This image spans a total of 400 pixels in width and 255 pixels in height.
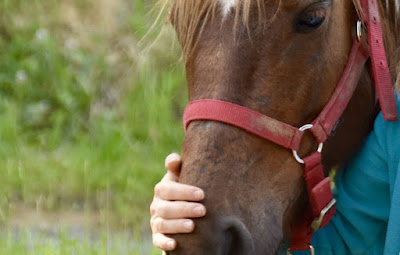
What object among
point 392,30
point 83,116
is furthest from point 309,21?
point 83,116

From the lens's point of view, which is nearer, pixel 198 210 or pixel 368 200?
pixel 198 210

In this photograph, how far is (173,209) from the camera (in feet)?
7.07

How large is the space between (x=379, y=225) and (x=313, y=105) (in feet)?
1.47

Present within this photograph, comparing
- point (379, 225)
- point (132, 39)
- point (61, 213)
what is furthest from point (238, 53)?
point (132, 39)

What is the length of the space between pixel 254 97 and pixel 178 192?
0.33 m

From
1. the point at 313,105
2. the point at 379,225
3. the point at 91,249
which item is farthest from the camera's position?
the point at 91,249

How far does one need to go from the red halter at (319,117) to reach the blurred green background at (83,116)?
1.53 meters

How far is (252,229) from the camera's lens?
84.7 inches

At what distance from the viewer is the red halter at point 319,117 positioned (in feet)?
7.22

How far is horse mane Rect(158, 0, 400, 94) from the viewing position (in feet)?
7.36

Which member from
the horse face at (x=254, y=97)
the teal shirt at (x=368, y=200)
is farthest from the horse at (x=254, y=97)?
the teal shirt at (x=368, y=200)

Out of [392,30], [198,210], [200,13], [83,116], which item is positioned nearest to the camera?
[198,210]

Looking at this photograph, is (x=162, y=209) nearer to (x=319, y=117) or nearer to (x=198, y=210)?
(x=198, y=210)

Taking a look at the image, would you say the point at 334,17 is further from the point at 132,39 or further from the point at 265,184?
the point at 132,39
